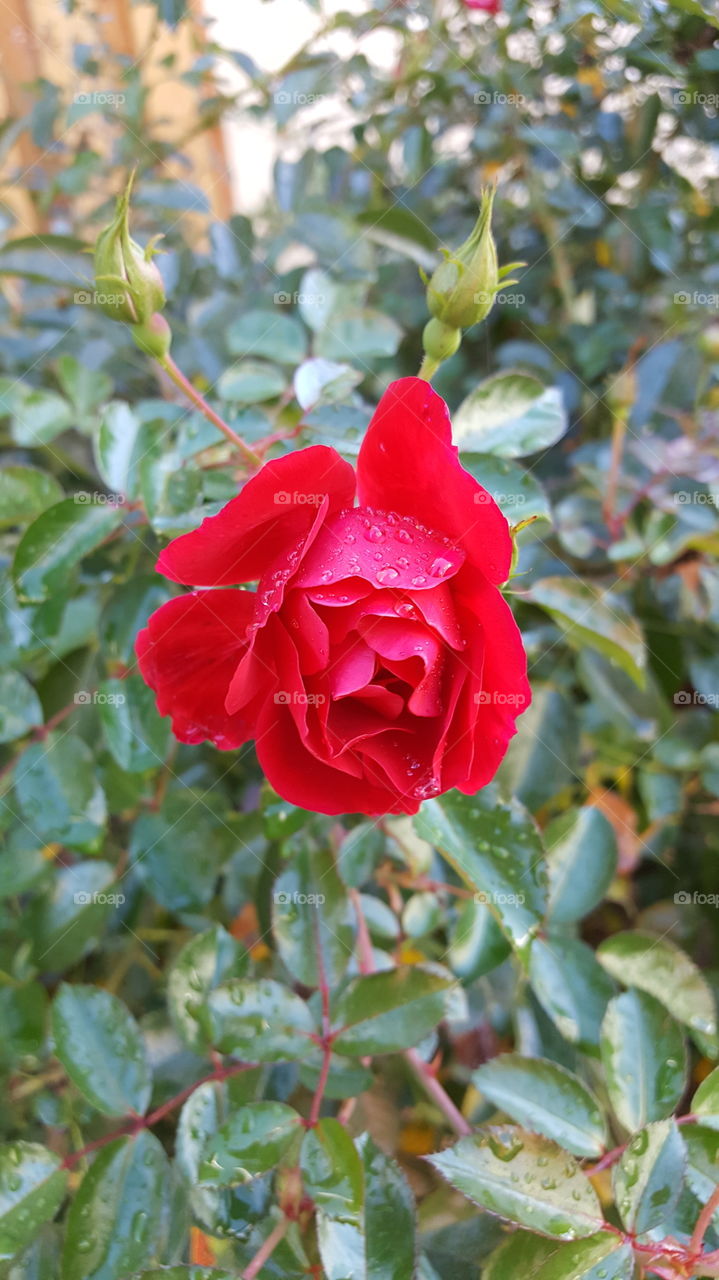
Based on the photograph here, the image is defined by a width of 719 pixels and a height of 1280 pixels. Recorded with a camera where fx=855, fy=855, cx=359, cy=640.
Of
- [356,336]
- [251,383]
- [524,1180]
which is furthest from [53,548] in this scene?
[524,1180]

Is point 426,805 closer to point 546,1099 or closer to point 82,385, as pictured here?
point 546,1099

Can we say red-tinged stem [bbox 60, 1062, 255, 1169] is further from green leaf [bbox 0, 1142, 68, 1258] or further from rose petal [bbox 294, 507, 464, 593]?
rose petal [bbox 294, 507, 464, 593]

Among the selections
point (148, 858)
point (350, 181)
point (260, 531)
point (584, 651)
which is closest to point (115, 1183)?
point (148, 858)

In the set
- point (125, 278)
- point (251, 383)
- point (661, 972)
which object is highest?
point (125, 278)

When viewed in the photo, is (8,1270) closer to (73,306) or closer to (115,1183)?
(115,1183)

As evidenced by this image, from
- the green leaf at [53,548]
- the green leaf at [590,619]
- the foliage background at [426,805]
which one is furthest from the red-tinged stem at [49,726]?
the green leaf at [590,619]
